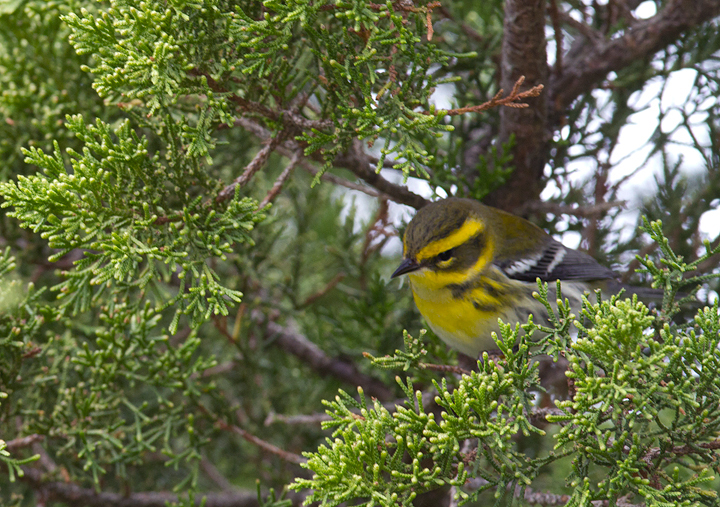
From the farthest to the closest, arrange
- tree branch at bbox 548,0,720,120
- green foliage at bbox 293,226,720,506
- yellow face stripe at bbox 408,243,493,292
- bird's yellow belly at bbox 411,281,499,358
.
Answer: tree branch at bbox 548,0,720,120, yellow face stripe at bbox 408,243,493,292, bird's yellow belly at bbox 411,281,499,358, green foliage at bbox 293,226,720,506

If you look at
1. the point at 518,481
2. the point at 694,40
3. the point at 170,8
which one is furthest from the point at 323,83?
the point at 694,40

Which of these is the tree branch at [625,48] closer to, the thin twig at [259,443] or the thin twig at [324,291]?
the thin twig at [324,291]

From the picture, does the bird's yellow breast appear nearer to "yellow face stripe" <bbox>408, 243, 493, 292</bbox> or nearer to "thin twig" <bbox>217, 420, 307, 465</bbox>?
"yellow face stripe" <bbox>408, 243, 493, 292</bbox>

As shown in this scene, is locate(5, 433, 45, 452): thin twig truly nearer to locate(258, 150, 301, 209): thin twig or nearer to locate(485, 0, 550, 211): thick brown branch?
locate(258, 150, 301, 209): thin twig

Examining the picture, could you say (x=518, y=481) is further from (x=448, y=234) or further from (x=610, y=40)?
(x=610, y=40)

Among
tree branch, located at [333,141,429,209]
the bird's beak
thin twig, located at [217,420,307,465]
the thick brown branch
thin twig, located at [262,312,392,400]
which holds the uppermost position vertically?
the thick brown branch

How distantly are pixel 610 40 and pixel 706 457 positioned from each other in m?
2.08

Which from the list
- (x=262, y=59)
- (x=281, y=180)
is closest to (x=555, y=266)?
(x=281, y=180)

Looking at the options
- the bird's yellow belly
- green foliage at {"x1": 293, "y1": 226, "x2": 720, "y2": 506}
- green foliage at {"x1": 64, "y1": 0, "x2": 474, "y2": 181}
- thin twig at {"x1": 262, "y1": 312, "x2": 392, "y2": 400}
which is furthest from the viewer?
thin twig at {"x1": 262, "y1": 312, "x2": 392, "y2": 400}

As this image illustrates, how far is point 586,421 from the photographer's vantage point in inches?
56.9

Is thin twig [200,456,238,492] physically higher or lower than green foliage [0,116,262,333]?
lower

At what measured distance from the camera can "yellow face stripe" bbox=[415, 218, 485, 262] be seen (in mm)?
2611

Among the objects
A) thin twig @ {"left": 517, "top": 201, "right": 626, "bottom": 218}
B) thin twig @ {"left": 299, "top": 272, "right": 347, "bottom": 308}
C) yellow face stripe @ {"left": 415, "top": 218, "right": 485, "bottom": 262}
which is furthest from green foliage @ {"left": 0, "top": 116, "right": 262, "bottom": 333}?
thin twig @ {"left": 517, "top": 201, "right": 626, "bottom": 218}

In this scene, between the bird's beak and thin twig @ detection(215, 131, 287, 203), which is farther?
the bird's beak
